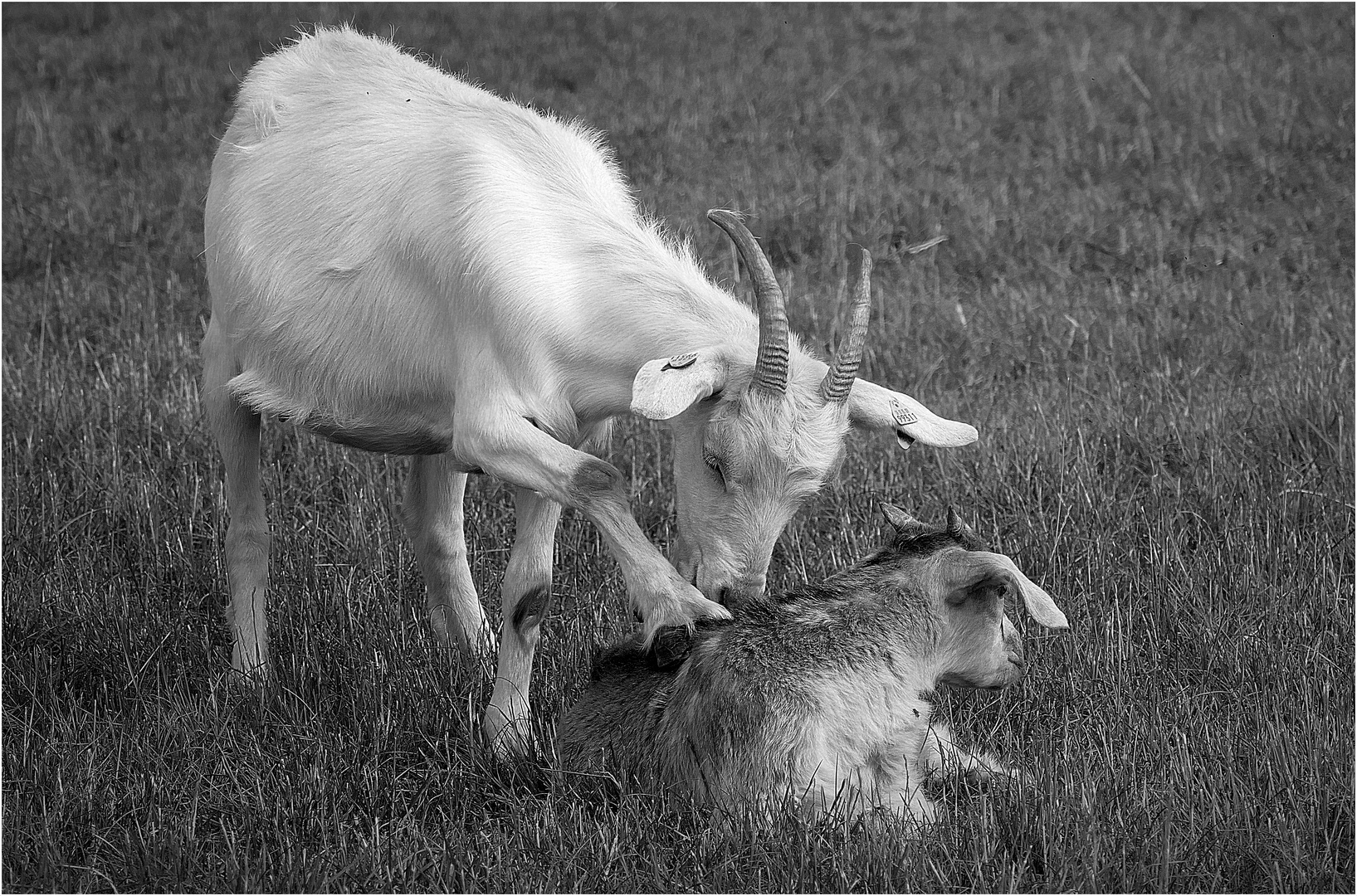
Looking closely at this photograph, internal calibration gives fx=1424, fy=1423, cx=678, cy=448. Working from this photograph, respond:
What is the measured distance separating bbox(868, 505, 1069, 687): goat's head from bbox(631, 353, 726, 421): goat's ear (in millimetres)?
705

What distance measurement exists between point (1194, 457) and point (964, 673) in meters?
2.70

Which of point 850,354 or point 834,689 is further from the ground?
point 850,354

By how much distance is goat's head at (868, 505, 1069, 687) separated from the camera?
3.59 meters

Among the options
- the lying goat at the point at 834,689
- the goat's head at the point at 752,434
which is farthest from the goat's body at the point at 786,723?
the goat's head at the point at 752,434

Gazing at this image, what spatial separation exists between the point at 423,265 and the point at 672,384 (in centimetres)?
118

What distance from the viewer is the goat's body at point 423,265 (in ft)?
13.3

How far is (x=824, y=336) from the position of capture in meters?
8.06

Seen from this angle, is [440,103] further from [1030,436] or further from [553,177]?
[1030,436]

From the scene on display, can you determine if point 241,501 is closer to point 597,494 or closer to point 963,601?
point 597,494

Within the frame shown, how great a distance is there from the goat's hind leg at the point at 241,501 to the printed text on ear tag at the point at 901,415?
94.2 inches

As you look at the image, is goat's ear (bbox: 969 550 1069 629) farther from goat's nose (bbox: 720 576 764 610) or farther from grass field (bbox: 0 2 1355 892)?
goat's nose (bbox: 720 576 764 610)

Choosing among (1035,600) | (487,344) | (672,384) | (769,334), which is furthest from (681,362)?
(1035,600)

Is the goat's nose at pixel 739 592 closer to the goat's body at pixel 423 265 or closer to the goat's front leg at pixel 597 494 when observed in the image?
the goat's front leg at pixel 597 494

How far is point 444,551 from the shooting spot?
5191mm
